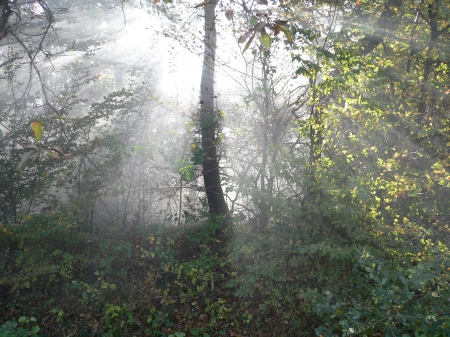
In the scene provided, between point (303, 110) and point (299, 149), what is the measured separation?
30.4 inches

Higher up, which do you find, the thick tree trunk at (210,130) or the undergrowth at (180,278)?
the thick tree trunk at (210,130)

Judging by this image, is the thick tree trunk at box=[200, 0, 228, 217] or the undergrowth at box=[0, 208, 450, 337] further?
the thick tree trunk at box=[200, 0, 228, 217]

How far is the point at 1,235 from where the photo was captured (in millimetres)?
6188

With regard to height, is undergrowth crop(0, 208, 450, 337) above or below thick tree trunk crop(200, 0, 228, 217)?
below

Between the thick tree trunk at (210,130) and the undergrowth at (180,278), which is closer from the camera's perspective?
the undergrowth at (180,278)

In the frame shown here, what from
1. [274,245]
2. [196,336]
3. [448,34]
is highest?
[448,34]

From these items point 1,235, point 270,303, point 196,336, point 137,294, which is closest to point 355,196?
point 270,303

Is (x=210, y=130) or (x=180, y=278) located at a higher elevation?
(x=210, y=130)

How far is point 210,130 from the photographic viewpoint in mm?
7402

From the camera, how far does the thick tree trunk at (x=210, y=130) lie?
7.21 m

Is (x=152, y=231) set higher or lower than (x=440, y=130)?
lower

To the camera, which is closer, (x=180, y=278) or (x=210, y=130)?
(x=180, y=278)

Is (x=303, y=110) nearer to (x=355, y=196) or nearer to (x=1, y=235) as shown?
(x=355, y=196)

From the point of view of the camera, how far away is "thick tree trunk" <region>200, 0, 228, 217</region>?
7.21 metres
